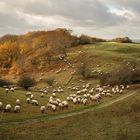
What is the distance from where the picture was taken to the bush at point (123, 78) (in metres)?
76.3

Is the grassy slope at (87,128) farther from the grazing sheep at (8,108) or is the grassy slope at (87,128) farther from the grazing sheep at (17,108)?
the grazing sheep at (8,108)

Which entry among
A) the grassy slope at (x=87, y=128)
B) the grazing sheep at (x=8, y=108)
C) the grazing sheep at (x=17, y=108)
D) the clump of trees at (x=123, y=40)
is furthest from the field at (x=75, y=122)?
the clump of trees at (x=123, y=40)

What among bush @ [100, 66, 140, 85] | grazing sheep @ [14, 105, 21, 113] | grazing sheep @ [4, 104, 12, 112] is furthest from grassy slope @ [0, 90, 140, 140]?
bush @ [100, 66, 140, 85]

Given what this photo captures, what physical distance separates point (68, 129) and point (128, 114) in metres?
9.19

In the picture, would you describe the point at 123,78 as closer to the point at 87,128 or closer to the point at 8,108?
the point at 8,108

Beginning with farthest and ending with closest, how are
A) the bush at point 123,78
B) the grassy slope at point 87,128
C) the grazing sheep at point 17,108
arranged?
the bush at point 123,78
the grazing sheep at point 17,108
the grassy slope at point 87,128

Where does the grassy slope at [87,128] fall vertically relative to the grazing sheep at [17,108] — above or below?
below

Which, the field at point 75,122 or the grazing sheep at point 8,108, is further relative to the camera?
the grazing sheep at point 8,108

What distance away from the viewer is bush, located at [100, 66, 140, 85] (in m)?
76.3

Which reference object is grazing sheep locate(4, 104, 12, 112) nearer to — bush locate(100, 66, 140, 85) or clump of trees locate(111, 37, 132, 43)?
bush locate(100, 66, 140, 85)

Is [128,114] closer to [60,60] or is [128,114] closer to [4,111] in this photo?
[4,111]

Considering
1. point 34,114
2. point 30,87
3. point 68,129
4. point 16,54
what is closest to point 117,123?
point 68,129

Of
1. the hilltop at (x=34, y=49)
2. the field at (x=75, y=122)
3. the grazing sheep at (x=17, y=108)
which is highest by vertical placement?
the hilltop at (x=34, y=49)

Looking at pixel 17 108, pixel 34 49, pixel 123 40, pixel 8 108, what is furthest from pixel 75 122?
pixel 123 40
